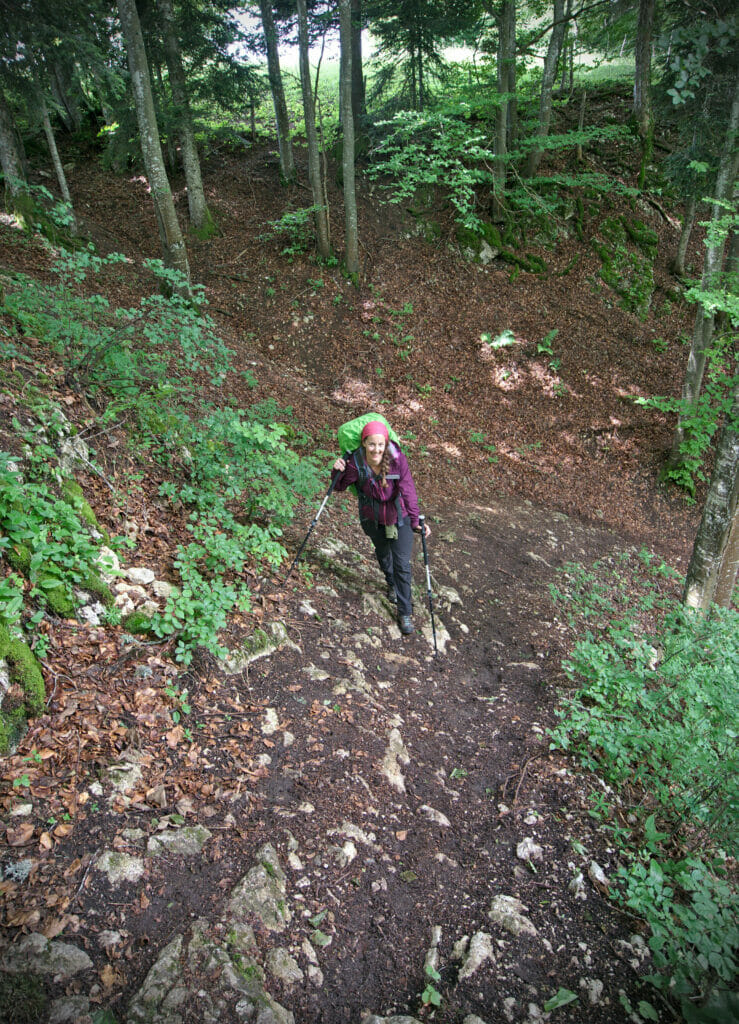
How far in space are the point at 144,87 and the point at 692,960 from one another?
12.2 m

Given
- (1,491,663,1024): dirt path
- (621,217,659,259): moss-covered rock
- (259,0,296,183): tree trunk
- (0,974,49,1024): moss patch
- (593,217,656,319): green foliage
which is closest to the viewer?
(0,974,49,1024): moss patch

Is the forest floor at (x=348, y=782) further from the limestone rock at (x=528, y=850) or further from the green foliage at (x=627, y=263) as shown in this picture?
the green foliage at (x=627, y=263)

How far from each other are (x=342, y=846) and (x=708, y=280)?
32.1 feet

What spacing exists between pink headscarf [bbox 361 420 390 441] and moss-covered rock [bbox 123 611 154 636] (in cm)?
247

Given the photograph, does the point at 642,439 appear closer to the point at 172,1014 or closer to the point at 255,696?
the point at 255,696

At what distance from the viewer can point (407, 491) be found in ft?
16.9

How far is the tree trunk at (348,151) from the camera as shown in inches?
442

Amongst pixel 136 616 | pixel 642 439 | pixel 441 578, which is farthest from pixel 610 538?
pixel 136 616

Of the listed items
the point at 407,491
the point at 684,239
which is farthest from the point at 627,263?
the point at 407,491

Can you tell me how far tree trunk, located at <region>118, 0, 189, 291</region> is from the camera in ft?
27.0

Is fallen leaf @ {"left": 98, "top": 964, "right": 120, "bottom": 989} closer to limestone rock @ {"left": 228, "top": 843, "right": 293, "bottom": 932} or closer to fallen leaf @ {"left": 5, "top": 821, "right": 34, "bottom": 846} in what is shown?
limestone rock @ {"left": 228, "top": 843, "right": 293, "bottom": 932}

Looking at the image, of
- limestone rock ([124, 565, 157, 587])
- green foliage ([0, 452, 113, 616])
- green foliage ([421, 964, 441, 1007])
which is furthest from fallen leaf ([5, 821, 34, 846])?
green foliage ([421, 964, 441, 1007])

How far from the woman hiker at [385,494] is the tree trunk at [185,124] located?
12.3 meters

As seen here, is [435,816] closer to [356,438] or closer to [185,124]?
[356,438]
